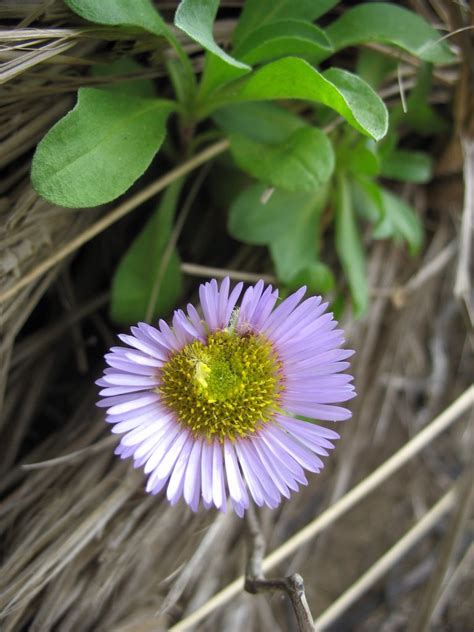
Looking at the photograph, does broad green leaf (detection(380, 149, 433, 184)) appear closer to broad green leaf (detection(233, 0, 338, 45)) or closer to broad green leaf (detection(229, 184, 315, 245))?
broad green leaf (detection(229, 184, 315, 245))

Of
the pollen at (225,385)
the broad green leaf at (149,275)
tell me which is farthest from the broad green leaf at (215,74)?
the pollen at (225,385)

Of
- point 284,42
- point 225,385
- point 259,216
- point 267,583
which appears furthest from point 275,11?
point 267,583

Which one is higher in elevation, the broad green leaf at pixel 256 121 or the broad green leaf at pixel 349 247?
the broad green leaf at pixel 256 121

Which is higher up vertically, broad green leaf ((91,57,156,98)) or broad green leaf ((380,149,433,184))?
broad green leaf ((91,57,156,98))

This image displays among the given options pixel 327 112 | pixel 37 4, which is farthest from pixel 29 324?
pixel 327 112

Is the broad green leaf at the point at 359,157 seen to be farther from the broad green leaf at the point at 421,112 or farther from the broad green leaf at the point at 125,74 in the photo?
the broad green leaf at the point at 125,74

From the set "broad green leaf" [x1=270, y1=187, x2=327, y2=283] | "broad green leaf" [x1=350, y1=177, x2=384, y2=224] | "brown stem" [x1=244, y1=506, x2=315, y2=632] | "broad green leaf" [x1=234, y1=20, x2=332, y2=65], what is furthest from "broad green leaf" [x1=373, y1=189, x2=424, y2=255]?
"brown stem" [x1=244, y1=506, x2=315, y2=632]

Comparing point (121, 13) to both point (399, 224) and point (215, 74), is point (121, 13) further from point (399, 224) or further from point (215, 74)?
point (399, 224)
